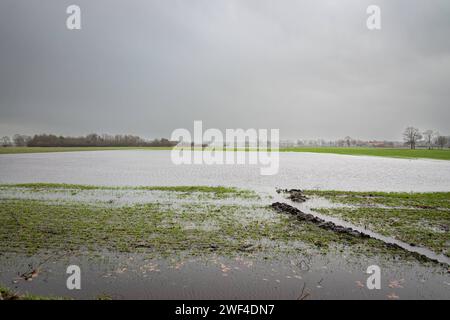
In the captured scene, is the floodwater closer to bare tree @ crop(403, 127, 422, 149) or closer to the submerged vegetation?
the submerged vegetation

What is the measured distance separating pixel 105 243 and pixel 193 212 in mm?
5425

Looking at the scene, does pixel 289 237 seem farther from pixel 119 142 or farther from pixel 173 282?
pixel 119 142

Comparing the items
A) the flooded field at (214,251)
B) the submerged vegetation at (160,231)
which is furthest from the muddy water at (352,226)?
the submerged vegetation at (160,231)

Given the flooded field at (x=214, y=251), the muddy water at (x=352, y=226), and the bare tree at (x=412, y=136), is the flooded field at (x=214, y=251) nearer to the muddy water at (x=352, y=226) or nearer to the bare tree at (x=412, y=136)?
the muddy water at (x=352, y=226)

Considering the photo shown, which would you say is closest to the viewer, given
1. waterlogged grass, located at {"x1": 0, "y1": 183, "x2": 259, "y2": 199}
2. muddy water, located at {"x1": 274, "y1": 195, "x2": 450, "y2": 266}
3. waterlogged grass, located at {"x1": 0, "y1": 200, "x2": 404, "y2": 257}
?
muddy water, located at {"x1": 274, "y1": 195, "x2": 450, "y2": 266}

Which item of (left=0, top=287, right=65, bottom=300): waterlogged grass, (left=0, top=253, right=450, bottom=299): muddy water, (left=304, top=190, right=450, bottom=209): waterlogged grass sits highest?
(left=0, top=287, right=65, bottom=300): waterlogged grass

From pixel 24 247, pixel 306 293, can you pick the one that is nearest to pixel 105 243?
pixel 24 247

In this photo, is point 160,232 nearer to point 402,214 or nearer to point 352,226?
point 352,226

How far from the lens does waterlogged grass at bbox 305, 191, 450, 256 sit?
10.1 m

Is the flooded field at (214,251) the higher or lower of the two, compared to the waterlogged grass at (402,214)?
higher

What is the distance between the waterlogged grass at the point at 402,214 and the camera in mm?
10102

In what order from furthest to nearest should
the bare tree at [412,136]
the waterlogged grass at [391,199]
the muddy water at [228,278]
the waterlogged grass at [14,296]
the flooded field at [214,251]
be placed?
the bare tree at [412,136] → the waterlogged grass at [391,199] → the flooded field at [214,251] → the muddy water at [228,278] → the waterlogged grass at [14,296]

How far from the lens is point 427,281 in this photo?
6.62 metres

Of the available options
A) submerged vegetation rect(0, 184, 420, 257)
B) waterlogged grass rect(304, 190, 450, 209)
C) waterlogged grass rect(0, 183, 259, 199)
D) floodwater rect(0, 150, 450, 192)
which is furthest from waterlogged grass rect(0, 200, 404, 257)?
floodwater rect(0, 150, 450, 192)
